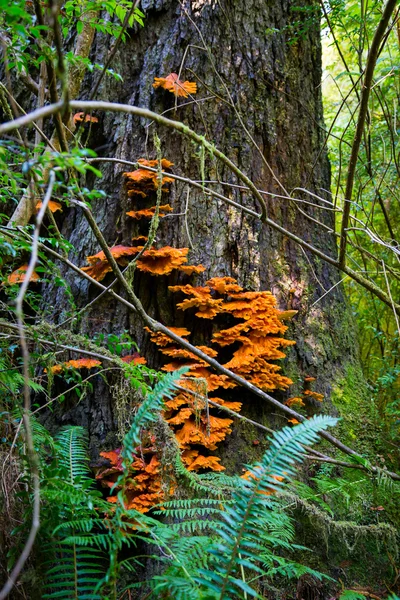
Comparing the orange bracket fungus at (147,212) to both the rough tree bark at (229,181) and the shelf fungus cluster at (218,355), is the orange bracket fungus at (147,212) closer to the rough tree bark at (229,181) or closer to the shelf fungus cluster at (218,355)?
the rough tree bark at (229,181)

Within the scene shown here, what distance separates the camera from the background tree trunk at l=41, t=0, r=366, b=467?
3.11 meters

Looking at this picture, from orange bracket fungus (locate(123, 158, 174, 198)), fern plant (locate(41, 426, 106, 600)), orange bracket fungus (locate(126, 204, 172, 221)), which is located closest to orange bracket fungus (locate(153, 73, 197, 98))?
orange bracket fungus (locate(123, 158, 174, 198))

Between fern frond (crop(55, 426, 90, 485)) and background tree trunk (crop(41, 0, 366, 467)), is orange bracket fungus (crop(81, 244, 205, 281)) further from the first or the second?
fern frond (crop(55, 426, 90, 485))

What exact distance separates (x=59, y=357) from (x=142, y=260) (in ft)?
2.71

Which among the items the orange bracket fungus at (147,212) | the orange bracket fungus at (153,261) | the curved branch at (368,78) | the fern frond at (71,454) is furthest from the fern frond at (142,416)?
the orange bracket fungus at (147,212)

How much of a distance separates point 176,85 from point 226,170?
0.65 meters

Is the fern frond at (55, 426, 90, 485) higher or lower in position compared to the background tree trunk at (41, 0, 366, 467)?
lower

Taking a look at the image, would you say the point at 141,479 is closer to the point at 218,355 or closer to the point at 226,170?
the point at 218,355

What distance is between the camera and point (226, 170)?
10.8ft

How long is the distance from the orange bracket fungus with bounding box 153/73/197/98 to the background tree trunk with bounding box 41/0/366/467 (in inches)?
4.6

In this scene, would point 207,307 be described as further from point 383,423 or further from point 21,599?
point 21,599

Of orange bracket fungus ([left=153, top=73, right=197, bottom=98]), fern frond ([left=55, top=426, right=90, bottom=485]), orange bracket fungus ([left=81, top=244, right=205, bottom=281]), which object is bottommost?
fern frond ([left=55, top=426, right=90, bottom=485])

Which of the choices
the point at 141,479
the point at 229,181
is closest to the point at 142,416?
the point at 141,479

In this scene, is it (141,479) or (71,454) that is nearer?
(71,454)
